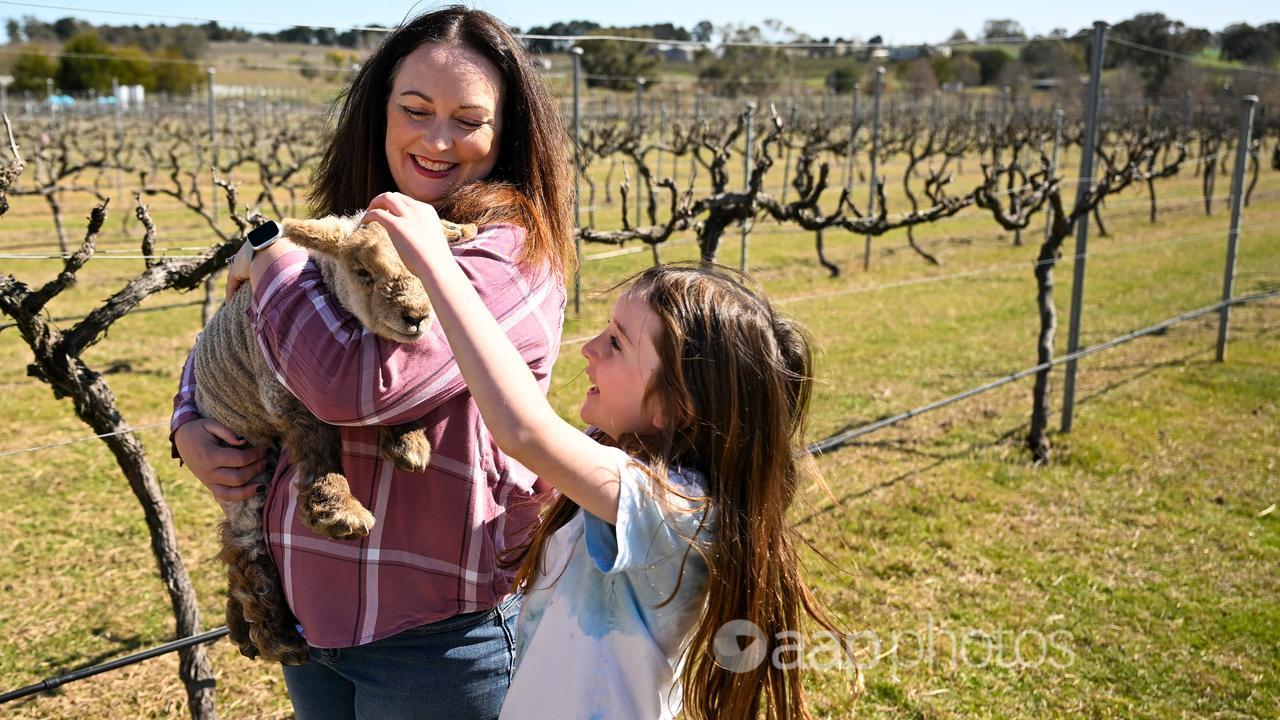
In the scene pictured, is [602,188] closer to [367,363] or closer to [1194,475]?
[1194,475]

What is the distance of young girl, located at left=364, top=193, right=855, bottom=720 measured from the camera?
1389 millimetres

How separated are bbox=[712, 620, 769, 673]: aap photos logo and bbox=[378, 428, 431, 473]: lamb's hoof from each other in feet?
1.79

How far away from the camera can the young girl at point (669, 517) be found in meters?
1.39

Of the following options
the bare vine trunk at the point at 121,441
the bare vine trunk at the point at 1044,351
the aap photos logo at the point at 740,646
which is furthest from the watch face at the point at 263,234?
the bare vine trunk at the point at 1044,351

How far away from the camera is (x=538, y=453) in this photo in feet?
4.20

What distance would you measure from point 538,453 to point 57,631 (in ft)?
13.6

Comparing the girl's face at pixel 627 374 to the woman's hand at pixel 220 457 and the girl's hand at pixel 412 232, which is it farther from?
the woman's hand at pixel 220 457

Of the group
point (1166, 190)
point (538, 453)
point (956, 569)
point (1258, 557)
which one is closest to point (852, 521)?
point (956, 569)

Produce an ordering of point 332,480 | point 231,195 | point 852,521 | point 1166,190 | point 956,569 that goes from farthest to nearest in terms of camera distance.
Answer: point 1166,190, point 852,521, point 956,569, point 231,195, point 332,480

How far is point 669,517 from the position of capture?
1.42m

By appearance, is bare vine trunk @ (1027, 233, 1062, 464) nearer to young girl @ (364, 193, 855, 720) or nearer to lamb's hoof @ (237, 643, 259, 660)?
young girl @ (364, 193, 855, 720)

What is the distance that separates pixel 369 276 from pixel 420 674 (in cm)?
63

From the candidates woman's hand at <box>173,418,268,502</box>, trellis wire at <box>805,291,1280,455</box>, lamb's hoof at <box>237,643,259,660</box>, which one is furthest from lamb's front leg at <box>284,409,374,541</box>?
trellis wire at <box>805,291,1280,455</box>

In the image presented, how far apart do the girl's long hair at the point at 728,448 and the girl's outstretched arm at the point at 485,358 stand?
0.21 metres
